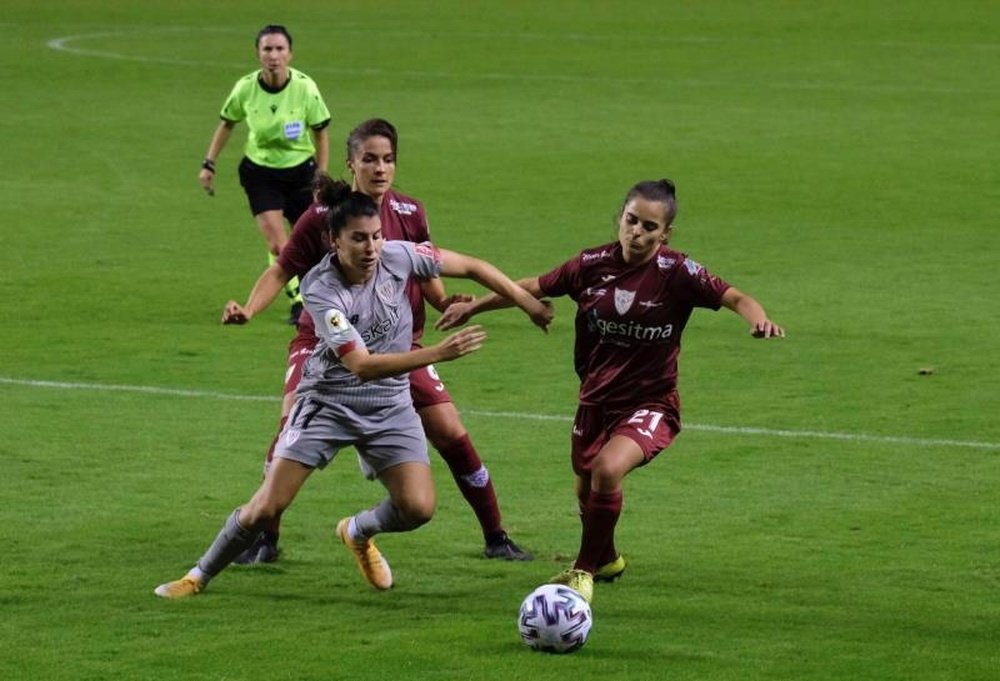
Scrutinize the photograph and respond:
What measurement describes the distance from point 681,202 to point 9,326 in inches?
334

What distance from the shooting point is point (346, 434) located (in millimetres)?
9211

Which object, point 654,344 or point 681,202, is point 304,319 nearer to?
point 654,344

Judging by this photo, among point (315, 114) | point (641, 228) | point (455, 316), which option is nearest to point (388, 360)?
point (455, 316)

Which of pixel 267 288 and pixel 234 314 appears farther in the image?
pixel 267 288

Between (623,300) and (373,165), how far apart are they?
1.33 meters

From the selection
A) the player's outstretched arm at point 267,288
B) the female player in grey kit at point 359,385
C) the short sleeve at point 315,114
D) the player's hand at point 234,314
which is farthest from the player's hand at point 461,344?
the short sleeve at point 315,114

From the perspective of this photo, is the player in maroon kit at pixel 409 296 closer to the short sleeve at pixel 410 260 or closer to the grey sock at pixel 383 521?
the short sleeve at pixel 410 260

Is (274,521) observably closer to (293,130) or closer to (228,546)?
(228,546)

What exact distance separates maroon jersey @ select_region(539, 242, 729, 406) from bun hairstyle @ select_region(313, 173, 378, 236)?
1051 millimetres

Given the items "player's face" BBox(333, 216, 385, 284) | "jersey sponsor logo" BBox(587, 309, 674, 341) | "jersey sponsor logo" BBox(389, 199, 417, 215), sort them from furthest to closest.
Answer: "jersey sponsor logo" BBox(389, 199, 417, 215) < "jersey sponsor logo" BBox(587, 309, 674, 341) < "player's face" BBox(333, 216, 385, 284)

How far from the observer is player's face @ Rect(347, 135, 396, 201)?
9.87 metres

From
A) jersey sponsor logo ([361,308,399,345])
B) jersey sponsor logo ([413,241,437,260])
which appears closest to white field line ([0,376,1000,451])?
jersey sponsor logo ([413,241,437,260])

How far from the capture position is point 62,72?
113ft

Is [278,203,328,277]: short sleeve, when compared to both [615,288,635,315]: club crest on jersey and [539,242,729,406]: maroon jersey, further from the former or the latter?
[615,288,635,315]: club crest on jersey
